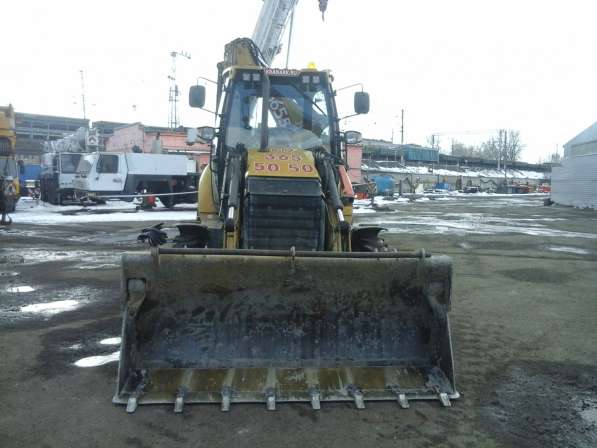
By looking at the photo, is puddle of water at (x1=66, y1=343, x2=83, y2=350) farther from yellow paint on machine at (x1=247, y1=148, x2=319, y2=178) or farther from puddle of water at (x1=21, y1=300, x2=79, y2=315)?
yellow paint on machine at (x1=247, y1=148, x2=319, y2=178)

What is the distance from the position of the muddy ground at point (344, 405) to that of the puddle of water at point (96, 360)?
0.07 metres

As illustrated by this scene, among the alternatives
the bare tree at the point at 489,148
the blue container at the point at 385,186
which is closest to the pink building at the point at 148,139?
the blue container at the point at 385,186

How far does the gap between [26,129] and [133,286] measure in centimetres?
7673

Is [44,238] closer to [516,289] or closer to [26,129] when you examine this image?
[516,289]

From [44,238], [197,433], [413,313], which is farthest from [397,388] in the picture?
[44,238]

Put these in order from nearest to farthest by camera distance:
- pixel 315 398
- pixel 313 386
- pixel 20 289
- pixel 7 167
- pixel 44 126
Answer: pixel 315 398 < pixel 313 386 < pixel 20 289 < pixel 7 167 < pixel 44 126

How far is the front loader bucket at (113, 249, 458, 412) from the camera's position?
3.86 meters

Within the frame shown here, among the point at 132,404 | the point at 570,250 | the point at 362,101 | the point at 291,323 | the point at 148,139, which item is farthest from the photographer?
the point at 148,139

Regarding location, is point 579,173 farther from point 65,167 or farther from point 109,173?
point 65,167

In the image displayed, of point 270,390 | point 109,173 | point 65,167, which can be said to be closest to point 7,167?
point 65,167

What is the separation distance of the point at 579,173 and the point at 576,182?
2.68ft

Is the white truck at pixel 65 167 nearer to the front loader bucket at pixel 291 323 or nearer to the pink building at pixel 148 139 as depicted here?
the pink building at pixel 148 139

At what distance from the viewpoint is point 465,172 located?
82812mm

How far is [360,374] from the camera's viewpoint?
156 inches
